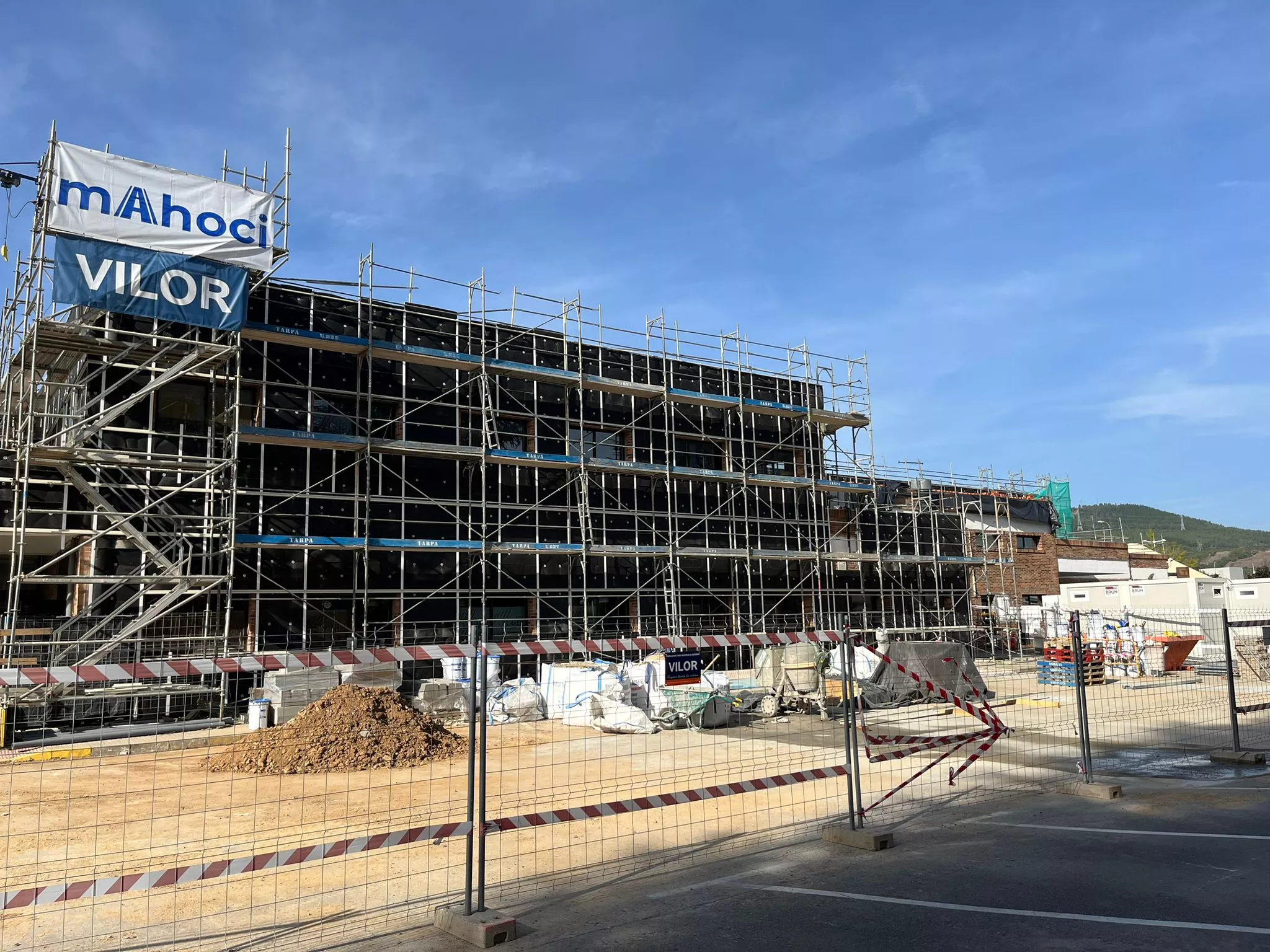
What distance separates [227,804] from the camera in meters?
11.2

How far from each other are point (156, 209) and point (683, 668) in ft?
55.0

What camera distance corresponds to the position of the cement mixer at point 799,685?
19.5 meters

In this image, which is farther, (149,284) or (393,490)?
(393,490)

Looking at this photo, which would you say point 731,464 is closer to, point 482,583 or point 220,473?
point 482,583

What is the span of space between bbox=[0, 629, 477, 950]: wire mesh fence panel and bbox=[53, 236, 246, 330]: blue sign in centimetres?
765

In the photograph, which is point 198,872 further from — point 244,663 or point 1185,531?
point 1185,531

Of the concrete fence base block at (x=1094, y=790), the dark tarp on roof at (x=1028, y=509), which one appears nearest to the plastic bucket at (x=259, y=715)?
the concrete fence base block at (x=1094, y=790)

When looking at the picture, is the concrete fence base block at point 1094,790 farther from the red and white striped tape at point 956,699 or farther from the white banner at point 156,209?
the white banner at point 156,209

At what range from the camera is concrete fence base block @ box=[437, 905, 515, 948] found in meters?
5.57

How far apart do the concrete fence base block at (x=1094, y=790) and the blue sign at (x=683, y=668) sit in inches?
182

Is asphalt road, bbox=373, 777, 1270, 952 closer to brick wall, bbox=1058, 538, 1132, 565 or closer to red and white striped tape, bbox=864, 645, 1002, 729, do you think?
red and white striped tape, bbox=864, 645, 1002, 729

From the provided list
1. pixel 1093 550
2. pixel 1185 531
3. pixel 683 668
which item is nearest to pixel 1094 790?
pixel 683 668

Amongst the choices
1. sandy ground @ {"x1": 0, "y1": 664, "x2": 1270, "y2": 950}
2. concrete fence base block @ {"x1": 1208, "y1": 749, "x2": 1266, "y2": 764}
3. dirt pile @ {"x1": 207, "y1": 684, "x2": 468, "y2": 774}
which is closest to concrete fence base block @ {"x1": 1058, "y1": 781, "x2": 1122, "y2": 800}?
sandy ground @ {"x1": 0, "y1": 664, "x2": 1270, "y2": 950}

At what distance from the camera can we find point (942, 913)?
5945mm
